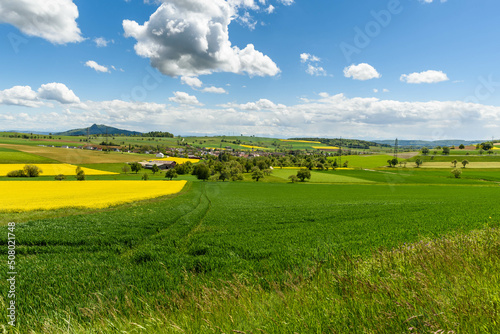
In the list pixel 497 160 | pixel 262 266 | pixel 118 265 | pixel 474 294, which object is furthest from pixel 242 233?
pixel 497 160

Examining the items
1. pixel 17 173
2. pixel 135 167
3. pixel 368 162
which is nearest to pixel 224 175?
pixel 135 167

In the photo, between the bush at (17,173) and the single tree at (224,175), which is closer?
the bush at (17,173)

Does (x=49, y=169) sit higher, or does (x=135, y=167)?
(x=135, y=167)

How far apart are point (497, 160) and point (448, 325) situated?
500ft

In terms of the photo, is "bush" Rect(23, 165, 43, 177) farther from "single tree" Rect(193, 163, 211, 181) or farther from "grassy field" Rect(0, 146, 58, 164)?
"single tree" Rect(193, 163, 211, 181)

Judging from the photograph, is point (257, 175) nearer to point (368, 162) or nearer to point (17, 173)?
point (17, 173)

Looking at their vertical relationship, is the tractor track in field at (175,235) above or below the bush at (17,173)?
above

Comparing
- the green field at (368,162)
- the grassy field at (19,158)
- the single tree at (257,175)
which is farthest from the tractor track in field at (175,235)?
the green field at (368,162)

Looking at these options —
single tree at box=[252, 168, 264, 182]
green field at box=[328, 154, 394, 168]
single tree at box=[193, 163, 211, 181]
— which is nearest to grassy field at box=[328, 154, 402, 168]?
green field at box=[328, 154, 394, 168]

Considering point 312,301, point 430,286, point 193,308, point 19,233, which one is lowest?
A: point 19,233

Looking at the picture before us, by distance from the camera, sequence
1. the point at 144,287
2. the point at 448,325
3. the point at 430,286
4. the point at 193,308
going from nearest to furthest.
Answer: the point at 448,325 < the point at 430,286 < the point at 193,308 < the point at 144,287

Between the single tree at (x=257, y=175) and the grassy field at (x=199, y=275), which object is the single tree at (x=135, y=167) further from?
the grassy field at (x=199, y=275)

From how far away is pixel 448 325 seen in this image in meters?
2.40

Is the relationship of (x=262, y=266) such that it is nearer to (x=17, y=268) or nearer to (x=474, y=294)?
(x=474, y=294)
